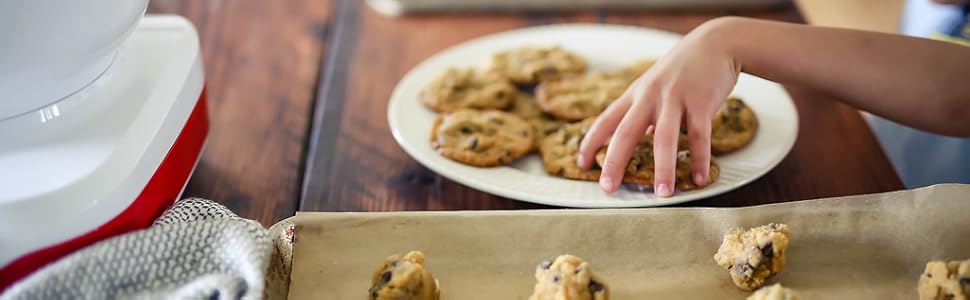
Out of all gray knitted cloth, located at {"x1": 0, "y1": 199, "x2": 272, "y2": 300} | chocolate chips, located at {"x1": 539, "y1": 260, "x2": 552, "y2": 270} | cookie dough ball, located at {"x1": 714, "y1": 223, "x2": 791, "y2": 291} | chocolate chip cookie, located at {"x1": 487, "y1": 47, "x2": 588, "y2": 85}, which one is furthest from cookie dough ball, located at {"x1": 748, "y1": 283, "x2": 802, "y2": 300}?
chocolate chip cookie, located at {"x1": 487, "y1": 47, "x2": 588, "y2": 85}

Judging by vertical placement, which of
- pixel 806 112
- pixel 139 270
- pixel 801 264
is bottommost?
pixel 139 270

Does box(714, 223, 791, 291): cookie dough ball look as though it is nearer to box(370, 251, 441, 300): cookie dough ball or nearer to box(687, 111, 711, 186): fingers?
box(687, 111, 711, 186): fingers

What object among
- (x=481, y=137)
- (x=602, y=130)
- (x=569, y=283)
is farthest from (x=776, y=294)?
(x=481, y=137)

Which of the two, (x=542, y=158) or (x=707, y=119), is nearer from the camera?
(x=707, y=119)

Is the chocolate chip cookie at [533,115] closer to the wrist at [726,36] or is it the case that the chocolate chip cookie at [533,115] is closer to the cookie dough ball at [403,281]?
the wrist at [726,36]

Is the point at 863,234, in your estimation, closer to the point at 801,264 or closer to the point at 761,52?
the point at 801,264

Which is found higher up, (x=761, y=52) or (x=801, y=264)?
(x=761, y=52)

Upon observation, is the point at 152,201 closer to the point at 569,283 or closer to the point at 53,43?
the point at 53,43

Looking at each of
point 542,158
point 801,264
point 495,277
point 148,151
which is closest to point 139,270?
point 148,151
